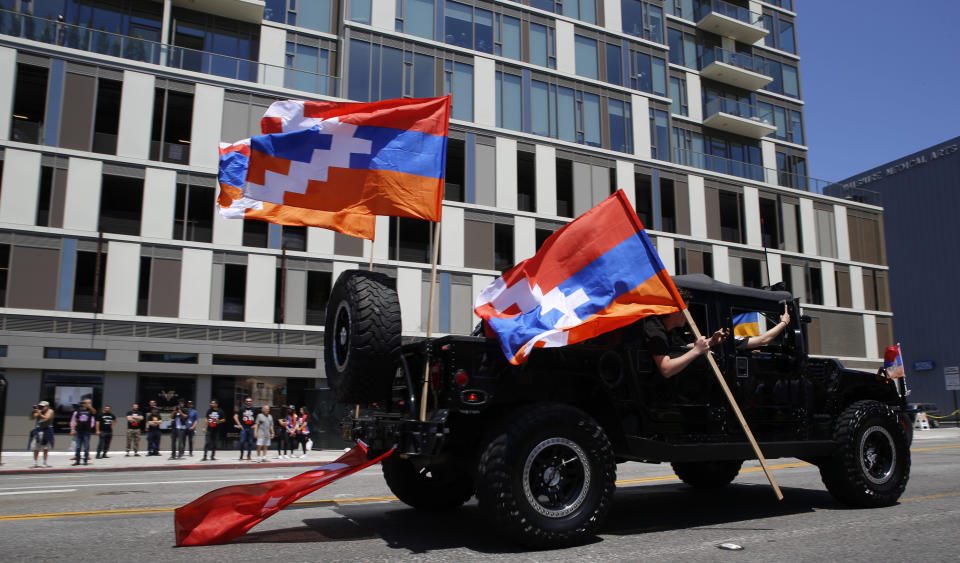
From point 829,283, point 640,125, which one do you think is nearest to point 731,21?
point 640,125

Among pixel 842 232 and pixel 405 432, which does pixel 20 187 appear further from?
pixel 842 232

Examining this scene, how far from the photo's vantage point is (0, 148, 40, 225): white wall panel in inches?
973

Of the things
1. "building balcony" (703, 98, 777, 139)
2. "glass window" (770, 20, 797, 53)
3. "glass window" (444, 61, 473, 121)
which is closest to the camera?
"glass window" (444, 61, 473, 121)

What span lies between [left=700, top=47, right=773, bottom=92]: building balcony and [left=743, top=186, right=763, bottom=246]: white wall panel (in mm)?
8653

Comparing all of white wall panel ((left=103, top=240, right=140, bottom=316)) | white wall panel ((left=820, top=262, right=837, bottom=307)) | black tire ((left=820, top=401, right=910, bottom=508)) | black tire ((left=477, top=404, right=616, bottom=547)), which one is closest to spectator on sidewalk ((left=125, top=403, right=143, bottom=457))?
white wall panel ((left=103, top=240, right=140, bottom=316))

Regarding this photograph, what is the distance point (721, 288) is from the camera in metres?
6.87

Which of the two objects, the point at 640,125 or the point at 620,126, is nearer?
the point at 620,126

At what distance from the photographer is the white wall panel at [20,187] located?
81.1 ft

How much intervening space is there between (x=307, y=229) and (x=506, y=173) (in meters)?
10.1

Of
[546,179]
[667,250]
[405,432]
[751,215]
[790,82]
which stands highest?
[790,82]

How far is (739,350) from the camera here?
22.4 feet

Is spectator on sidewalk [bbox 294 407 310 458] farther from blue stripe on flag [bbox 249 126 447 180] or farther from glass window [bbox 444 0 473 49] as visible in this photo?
glass window [bbox 444 0 473 49]

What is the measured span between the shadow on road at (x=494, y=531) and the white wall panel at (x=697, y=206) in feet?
102

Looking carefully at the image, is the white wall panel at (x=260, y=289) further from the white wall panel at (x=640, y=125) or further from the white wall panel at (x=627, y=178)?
the white wall panel at (x=640, y=125)
